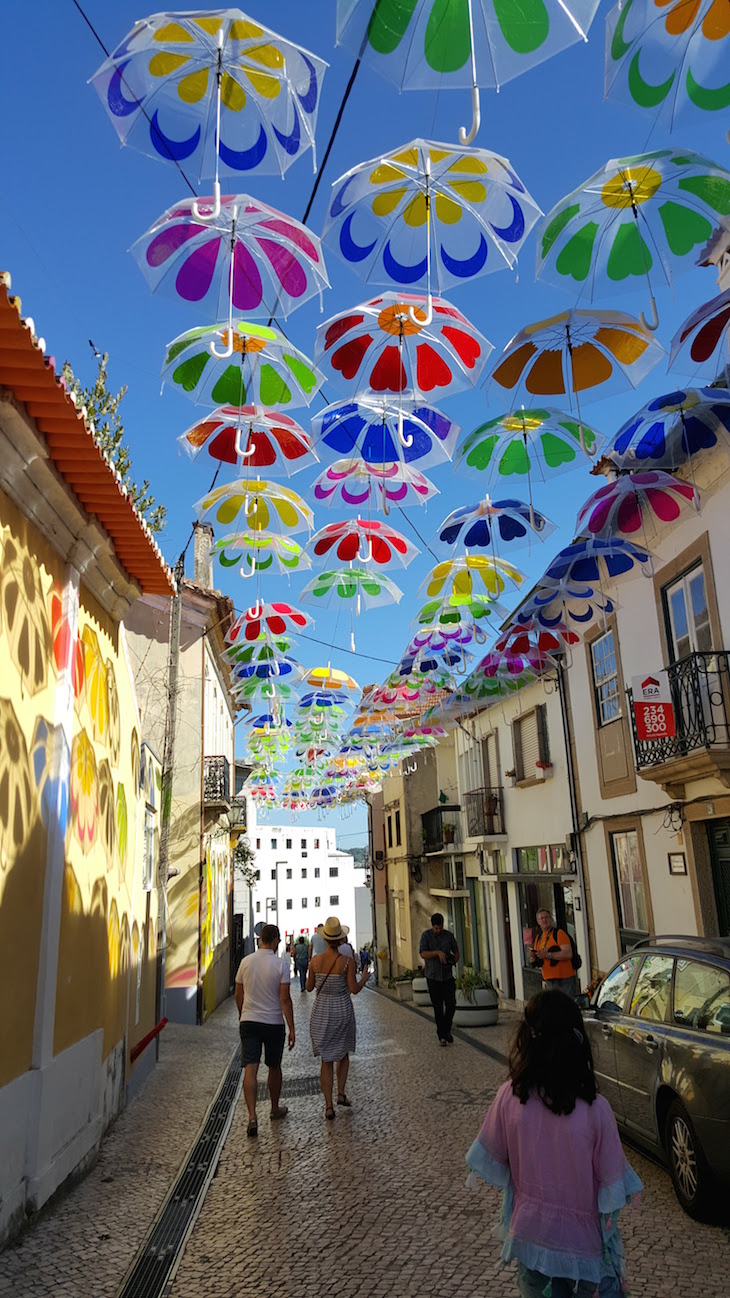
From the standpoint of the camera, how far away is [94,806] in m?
6.98

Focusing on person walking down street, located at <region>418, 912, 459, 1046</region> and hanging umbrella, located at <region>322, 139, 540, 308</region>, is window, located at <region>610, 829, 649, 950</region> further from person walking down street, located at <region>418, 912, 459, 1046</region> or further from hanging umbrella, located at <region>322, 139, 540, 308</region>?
hanging umbrella, located at <region>322, 139, 540, 308</region>

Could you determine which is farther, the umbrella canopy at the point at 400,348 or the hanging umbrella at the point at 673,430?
the hanging umbrella at the point at 673,430

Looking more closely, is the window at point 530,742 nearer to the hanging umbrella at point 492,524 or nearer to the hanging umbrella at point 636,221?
the hanging umbrella at point 492,524

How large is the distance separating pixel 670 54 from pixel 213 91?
2.32m

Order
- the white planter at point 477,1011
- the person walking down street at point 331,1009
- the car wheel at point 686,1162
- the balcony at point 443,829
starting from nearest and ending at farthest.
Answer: the car wheel at point 686,1162 → the person walking down street at point 331,1009 → the white planter at point 477,1011 → the balcony at point 443,829

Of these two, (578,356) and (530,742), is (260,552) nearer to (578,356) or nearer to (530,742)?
(578,356)

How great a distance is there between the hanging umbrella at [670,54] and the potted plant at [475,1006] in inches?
522

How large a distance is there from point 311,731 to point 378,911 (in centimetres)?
2316

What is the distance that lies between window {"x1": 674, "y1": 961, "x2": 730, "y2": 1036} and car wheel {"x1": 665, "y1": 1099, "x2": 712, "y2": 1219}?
19.0 inches

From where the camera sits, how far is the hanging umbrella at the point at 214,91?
470 centimetres

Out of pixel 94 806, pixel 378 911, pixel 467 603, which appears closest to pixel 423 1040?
pixel 467 603

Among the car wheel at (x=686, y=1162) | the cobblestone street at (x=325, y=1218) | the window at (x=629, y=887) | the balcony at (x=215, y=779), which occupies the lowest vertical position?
the cobblestone street at (x=325, y=1218)

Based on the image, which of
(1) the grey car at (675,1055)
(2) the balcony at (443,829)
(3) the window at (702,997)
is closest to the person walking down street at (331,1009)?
(1) the grey car at (675,1055)

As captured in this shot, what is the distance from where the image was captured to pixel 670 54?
14.7ft
